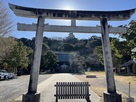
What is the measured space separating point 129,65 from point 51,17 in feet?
147

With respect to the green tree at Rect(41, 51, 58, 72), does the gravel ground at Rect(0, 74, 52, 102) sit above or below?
below

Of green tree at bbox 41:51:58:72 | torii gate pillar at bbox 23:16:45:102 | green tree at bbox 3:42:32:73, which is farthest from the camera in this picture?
green tree at bbox 41:51:58:72

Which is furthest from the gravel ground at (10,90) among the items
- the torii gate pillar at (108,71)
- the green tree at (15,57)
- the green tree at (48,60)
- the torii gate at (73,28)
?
the green tree at (48,60)

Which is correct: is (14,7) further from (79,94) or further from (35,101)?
(79,94)

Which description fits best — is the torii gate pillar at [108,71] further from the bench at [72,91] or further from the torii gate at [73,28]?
the bench at [72,91]

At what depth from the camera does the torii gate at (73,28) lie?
9.17 m

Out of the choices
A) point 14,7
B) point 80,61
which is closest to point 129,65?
point 80,61

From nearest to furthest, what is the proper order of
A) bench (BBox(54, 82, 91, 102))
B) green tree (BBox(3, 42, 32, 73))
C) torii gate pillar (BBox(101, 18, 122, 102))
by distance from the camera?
torii gate pillar (BBox(101, 18, 122, 102)) → bench (BBox(54, 82, 91, 102)) → green tree (BBox(3, 42, 32, 73))

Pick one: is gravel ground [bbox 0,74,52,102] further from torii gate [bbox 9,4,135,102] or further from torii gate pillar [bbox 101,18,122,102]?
torii gate pillar [bbox 101,18,122,102]

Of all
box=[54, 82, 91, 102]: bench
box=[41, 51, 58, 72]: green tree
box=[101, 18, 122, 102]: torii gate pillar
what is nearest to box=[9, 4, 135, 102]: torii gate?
box=[101, 18, 122, 102]: torii gate pillar

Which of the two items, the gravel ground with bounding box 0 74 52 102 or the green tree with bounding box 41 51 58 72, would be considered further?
the green tree with bounding box 41 51 58 72

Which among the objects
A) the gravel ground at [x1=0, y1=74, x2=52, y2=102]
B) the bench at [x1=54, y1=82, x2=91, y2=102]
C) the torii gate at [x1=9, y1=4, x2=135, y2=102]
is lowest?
the gravel ground at [x1=0, y1=74, x2=52, y2=102]

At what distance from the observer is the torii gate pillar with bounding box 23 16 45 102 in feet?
28.7

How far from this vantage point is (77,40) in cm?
9444
